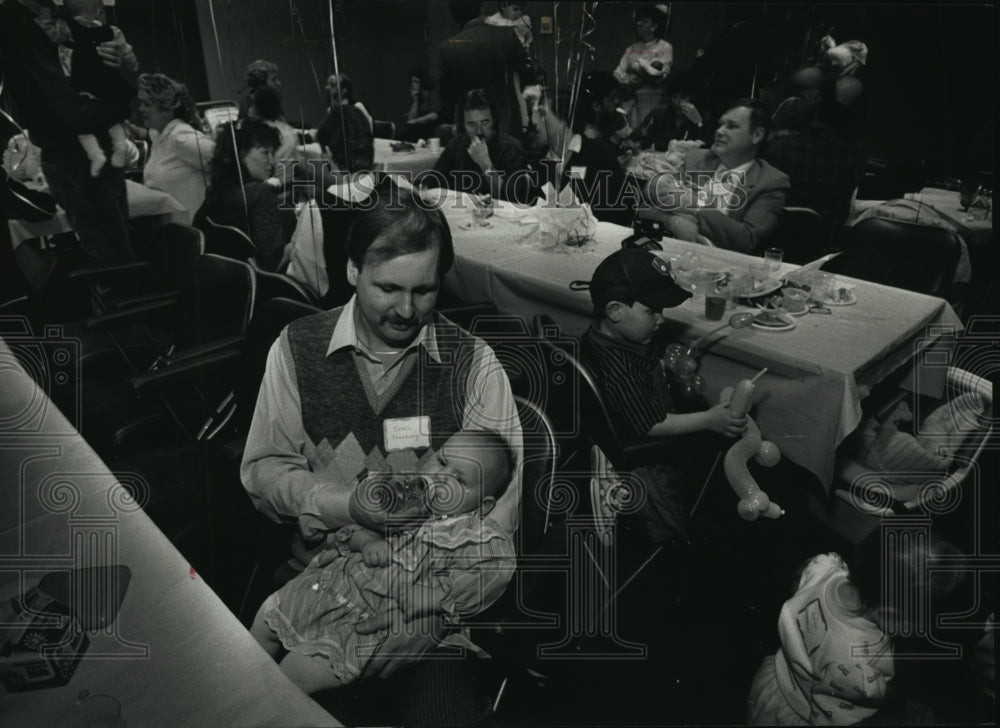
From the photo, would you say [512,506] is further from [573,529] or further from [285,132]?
[285,132]

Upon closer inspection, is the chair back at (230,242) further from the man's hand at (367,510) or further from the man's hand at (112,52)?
the man's hand at (367,510)

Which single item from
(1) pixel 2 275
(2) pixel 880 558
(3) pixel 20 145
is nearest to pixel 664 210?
(2) pixel 880 558

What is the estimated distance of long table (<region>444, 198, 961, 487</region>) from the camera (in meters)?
1.87

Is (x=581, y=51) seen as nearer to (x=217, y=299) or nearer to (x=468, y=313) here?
(x=468, y=313)

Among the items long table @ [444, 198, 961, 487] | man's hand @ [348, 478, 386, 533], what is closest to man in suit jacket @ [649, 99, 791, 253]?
long table @ [444, 198, 961, 487]

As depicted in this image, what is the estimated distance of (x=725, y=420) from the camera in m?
1.85

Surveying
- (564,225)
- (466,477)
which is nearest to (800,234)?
(564,225)

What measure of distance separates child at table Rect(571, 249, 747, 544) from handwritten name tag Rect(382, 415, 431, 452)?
0.59m

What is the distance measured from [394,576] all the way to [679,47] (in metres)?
Answer: 4.88

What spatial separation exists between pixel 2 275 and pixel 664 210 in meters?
3.38

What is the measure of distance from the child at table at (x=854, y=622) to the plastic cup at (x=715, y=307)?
1115 mm

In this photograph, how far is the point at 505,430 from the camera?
137 cm

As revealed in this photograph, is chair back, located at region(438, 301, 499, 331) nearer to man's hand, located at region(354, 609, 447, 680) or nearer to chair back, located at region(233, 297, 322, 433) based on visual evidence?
chair back, located at region(233, 297, 322, 433)

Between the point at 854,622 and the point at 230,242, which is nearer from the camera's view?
the point at 854,622
